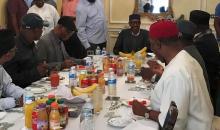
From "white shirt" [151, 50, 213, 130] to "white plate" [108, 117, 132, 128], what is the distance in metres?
0.23

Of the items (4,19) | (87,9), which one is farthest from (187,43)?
(4,19)

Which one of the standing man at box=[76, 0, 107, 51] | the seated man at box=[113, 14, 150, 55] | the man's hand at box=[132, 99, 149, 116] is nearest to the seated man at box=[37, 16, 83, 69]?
the seated man at box=[113, 14, 150, 55]

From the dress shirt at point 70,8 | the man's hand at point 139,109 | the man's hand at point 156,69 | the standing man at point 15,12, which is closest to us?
the man's hand at point 139,109

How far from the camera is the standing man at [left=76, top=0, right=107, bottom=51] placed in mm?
5973

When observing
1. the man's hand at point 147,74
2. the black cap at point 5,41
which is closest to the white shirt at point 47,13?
the man's hand at point 147,74

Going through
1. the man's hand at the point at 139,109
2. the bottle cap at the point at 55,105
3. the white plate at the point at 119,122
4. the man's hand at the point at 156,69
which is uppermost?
the bottle cap at the point at 55,105

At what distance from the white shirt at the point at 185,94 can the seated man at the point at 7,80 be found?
1.08 metres

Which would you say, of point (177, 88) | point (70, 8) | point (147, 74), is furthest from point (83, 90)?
point (70, 8)

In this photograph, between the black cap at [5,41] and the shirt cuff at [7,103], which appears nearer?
the shirt cuff at [7,103]

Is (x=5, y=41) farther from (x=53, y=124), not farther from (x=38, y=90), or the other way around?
(x=53, y=124)

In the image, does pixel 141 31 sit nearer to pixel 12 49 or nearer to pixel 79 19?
pixel 79 19

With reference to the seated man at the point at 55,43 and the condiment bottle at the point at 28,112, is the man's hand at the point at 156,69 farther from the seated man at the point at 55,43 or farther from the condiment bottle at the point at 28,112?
the condiment bottle at the point at 28,112

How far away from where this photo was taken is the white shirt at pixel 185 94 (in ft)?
7.02

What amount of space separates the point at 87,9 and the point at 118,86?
9.53 feet
